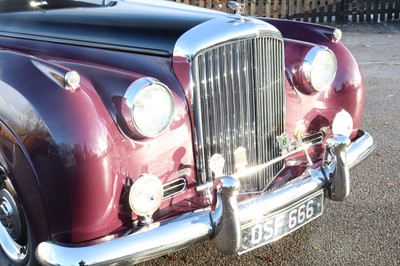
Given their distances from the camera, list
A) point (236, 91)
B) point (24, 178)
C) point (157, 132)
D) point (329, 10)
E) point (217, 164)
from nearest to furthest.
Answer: point (24, 178) < point (157, 132) < point (217, 164) < point (236, 91) < point (329, 10)

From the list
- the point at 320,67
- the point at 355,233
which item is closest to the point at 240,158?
the point at 320,67

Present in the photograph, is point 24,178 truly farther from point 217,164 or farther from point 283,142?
point 283,142

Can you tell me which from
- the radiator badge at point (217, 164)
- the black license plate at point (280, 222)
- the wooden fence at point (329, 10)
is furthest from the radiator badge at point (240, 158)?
the wooden fence at point (329, 10)

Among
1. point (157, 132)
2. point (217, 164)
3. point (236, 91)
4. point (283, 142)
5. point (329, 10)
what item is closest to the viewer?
point (157, 132)

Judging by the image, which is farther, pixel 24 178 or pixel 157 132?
pixel 157 132

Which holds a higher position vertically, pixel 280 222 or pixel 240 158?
pixel 240 158

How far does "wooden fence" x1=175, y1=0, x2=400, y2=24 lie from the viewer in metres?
11.7

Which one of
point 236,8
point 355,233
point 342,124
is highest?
point 236,8

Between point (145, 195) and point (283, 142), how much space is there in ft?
3.50

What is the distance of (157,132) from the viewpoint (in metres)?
2.56

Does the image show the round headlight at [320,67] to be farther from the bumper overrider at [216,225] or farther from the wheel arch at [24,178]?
the wheel arch at [24,178]

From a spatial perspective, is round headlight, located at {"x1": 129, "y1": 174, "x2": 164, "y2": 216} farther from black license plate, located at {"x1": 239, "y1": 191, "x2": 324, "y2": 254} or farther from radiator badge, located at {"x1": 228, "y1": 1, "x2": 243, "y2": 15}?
radiator badge, located at {"x1": 228, "y1": 1, "x2": 243, "y2": 15}

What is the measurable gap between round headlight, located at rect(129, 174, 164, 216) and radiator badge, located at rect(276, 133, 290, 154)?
973 mm

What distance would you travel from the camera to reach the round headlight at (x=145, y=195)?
8.07 feet
